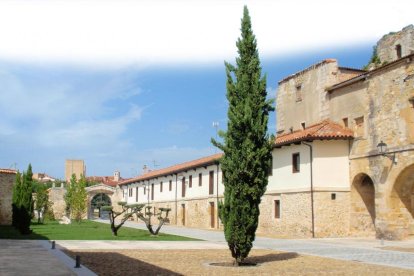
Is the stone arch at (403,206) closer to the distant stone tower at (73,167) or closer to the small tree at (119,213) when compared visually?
the small tree at (119,213)

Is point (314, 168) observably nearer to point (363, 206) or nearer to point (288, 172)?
point (288, 172)

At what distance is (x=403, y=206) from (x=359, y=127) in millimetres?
4761

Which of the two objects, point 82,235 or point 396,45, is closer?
point 82,235

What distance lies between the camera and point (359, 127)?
25922 mm

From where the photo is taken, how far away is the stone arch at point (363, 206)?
84.6 ft

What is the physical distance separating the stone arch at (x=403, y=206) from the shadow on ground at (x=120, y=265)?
14.2 m

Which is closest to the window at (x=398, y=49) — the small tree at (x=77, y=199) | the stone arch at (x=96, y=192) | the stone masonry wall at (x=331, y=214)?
the stone masonry wall at (x=331, y=214)

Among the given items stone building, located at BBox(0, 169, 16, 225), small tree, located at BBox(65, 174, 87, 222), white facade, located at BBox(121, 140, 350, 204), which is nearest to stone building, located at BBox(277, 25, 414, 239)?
white facade, located at BBox(121, 140, 350, 204)

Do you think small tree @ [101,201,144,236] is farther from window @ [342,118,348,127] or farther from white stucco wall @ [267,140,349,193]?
window @ [342,118,348,127]

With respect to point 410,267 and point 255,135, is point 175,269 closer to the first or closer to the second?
point 255,135

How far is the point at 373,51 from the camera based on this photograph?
46.6 meters

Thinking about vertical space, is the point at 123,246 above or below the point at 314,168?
below

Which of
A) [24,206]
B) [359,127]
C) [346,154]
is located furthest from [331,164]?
[24,206]

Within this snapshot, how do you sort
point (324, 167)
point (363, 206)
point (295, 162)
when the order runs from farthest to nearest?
point (295, 162)
point (324, 167)
point (363, 206)
